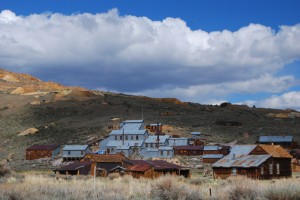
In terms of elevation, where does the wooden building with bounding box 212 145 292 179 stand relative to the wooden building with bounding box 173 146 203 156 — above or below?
below

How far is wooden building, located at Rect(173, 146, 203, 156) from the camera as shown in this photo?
69062 millimetres

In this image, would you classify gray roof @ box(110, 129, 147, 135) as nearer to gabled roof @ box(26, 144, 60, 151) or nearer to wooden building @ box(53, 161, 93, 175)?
gabled roof @ box(26, 144, 60, 151)

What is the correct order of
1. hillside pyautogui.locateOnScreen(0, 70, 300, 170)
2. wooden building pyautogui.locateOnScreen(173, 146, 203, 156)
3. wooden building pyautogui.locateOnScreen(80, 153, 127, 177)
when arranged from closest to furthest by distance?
1. wooden building pyautogui.locateOnScreen(80, 153, 127, 177)
2. wooden building pyautogui.locateOnScreen(173, 146, 203, 156)
3. hillside pyautogui.locateOnScreen(0, 70, 300, 170)

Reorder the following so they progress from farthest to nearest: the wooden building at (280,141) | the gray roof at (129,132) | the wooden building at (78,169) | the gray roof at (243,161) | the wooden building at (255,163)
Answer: the gray roof at (129,132)
the wooden building at (280,141)
the wooden building at (78,169)
the gray roof at (243,161)
the wooden building at (255,163)

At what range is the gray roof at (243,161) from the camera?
3916cm

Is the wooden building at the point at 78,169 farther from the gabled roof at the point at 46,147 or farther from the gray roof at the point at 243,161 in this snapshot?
the gabled roof at the point at 46,147

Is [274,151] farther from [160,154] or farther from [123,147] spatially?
[123,147]

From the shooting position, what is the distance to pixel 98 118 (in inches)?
3688

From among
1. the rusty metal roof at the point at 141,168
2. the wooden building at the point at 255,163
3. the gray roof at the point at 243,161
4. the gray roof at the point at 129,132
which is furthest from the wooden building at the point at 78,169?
the gray roof at the point at 129,132

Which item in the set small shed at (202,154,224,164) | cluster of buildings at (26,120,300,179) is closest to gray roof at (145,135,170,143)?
cluster of buildings at (26,120,300,179)

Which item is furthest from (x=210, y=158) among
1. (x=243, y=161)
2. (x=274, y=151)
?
(x=243, y=161)

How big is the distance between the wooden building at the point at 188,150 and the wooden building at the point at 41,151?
63.0 ft

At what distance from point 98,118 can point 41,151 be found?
25.0m

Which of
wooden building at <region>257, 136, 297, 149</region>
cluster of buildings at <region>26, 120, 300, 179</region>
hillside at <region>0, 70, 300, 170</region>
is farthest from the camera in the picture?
hillside at <region>0, 70, 300, 170</region>
